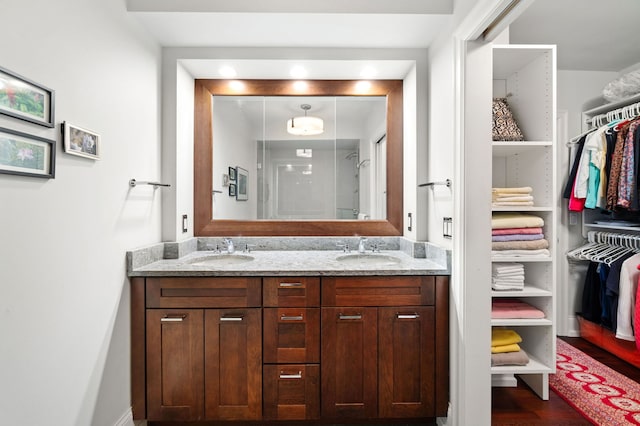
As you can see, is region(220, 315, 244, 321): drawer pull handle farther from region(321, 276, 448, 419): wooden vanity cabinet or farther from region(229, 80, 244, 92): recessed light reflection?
region(229, 80, 244, 92): recessed light reflection

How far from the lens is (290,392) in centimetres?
171

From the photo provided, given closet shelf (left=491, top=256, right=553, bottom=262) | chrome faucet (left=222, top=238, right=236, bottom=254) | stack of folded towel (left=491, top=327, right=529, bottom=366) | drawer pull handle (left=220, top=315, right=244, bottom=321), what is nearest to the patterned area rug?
stack of folded towel (left=491, top=327, right=529, bottom=366)

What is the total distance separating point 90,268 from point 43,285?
0.25 m

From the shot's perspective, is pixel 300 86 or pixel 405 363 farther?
pixel 300 86

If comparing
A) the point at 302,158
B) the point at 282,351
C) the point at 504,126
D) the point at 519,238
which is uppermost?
the point at 504,126

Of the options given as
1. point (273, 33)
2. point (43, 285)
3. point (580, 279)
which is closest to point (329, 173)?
point (273, 33)

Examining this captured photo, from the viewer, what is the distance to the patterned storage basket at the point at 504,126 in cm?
202

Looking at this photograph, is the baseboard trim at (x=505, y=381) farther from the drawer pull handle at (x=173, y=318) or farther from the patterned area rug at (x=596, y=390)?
the drawer pull handle at (x=173, y=318)

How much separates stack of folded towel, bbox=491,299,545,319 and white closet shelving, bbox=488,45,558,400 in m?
0.03

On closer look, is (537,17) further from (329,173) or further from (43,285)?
(43,285)

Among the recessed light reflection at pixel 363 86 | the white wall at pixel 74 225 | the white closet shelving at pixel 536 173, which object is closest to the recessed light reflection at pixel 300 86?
the recessed light reflection at pixel 363 86

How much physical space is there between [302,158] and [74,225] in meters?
1.54

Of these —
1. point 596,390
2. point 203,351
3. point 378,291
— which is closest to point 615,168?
point 596,390

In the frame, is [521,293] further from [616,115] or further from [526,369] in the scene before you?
[616,115]
